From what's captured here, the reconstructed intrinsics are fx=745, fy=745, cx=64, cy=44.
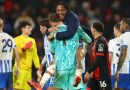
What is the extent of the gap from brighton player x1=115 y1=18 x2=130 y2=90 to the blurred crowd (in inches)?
374

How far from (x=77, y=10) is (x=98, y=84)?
40.7 feet

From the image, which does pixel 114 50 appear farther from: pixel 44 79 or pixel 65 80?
pixel 65 80

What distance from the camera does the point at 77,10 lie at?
27.6m

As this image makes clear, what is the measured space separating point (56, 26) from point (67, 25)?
58cm

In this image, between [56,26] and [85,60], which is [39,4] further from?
[56,26]

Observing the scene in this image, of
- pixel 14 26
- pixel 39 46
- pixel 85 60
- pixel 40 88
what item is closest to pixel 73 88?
pixel 40 88

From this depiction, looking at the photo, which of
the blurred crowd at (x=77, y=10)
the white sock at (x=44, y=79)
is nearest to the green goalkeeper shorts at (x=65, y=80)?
the white sock at (x=44, y=79)

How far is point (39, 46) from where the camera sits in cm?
2405

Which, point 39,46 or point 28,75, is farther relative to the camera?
point 39,46

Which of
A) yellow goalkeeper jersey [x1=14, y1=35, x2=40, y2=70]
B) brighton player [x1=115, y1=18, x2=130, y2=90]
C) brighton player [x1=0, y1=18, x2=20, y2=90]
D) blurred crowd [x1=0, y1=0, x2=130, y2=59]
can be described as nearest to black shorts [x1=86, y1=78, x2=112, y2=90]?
brighton player [x1=115, y1=18, x2=130, y2=90]

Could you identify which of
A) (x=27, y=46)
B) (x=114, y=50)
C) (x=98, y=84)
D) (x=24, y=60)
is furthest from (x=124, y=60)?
(x=24, y=60)

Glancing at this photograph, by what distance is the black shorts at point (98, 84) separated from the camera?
15.3 metres

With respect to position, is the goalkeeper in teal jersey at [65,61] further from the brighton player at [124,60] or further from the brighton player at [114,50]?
the brighton player at [114,50]

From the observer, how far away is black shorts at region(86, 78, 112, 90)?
50.1 ft
